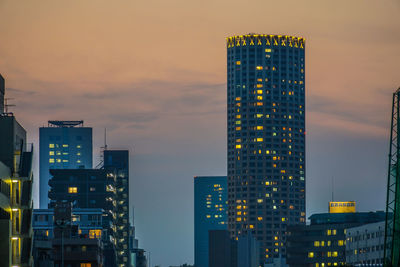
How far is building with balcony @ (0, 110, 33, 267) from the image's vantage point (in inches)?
4353

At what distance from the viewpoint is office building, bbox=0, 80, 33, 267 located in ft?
363

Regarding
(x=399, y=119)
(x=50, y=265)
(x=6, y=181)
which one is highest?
(x=399, y=119)

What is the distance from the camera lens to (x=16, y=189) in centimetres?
11494

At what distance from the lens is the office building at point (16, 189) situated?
111 meters

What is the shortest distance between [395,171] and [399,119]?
7.31m

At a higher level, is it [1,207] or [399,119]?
[399,119]

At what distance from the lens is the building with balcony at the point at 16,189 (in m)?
111

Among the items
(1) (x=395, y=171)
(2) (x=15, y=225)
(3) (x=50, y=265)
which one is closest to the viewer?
(2) (x=15, y=225)

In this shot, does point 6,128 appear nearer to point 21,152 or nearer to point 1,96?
point 21,152

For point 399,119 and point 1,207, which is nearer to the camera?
point 1,207

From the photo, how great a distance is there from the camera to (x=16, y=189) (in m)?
115

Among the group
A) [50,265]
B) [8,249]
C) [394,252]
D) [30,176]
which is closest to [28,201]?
[30,176]

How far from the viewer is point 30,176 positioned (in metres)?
118

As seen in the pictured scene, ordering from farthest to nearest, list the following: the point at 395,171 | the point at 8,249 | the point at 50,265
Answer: the point at 50,265 → the point at 395,171 → the point at 8,249
